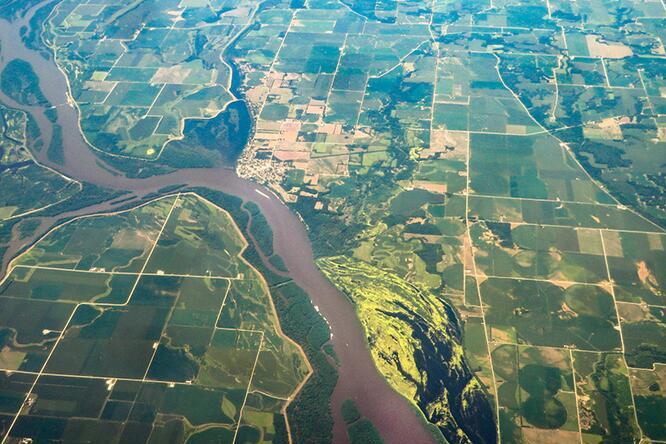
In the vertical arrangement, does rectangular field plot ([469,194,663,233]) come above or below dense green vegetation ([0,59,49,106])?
above

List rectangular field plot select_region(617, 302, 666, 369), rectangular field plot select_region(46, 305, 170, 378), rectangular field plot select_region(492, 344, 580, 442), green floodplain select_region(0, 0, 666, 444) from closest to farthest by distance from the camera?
1. rectangular field plot select_region(492, 344, 580, 442)
2. green floodplain select_region(0, 0, 666, 444)
3. rectangular field plot select_region(617, 302, 666, 369)
4. rectangular field plot select_region(46, 305, 170, 378)

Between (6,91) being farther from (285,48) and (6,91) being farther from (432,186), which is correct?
(432,186)

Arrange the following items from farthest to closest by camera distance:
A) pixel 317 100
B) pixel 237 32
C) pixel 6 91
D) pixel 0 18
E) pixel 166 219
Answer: pixel 0 18
pixel 237 32
pixel 6 91
pixel 317 100
pixel 166 219

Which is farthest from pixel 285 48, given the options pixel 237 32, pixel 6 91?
pixel 6 91

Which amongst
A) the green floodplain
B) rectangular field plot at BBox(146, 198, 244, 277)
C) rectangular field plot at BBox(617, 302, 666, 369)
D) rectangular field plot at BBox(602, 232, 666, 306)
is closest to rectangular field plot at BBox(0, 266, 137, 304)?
the green floodplain

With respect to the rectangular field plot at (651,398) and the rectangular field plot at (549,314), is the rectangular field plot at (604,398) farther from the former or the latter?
the rectangular field plot at (549,314)

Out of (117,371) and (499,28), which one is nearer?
(117,371)

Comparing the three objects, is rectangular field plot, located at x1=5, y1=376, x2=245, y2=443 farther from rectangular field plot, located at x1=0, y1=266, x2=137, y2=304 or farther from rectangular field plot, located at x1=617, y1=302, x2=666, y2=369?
rectangular field plot, located at x1=617, y1=302, x2=666, y2=369

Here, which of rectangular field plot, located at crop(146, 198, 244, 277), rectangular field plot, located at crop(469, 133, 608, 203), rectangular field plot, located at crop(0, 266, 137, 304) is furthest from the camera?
rectangular field plot, located at crop(469, 133, 608, 203)
